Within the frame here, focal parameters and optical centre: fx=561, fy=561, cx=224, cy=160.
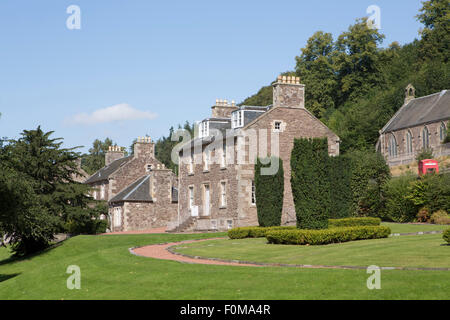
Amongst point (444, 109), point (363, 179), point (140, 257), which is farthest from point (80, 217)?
Answer: point (444, 109)

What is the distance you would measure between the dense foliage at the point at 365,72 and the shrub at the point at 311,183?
5046cm

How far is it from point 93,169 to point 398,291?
107167 millimetres

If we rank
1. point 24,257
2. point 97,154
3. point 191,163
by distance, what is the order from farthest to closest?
1. point 97,154
2. point 191,163
3. point 24,257

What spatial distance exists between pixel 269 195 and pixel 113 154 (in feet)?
132

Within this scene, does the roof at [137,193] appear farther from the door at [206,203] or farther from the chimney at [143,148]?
the door at [206,203]

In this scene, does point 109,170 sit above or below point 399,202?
above

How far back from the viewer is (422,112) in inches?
2817

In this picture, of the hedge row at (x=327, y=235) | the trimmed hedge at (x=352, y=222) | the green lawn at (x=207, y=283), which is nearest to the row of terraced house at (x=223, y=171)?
the trimmed hedge at (x=352, y=222)

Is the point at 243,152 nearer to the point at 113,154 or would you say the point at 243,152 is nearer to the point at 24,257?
the point at 24,257

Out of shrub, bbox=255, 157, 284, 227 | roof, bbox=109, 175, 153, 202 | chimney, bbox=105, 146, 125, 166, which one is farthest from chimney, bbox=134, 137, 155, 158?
shrub, bbox=255, 157, 284, 227

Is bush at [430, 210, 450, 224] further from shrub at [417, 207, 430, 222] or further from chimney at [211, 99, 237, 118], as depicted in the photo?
chimney at [211, 99, 237, 118]

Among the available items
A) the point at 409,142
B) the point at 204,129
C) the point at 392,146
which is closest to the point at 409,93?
the point at 392,146

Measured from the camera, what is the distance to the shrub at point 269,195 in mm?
36844
